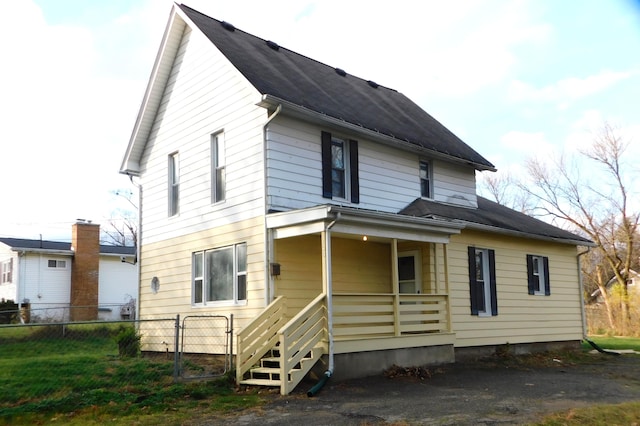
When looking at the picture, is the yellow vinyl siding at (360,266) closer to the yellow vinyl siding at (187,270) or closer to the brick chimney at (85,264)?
the yellow vinyl siding at (187,270)

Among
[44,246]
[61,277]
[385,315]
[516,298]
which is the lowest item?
[385,315]

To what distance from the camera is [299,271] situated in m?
12.6

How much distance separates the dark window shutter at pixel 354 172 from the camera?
13953 millimetres

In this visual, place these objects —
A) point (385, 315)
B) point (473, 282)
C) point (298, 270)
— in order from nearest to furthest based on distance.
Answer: point (385, 315), point (298, 270), point (473, 282)

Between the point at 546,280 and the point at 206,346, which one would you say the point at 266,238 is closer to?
the point at 206,346

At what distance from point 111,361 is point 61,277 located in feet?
68.3

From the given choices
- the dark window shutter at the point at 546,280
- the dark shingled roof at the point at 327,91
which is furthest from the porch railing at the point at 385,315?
the dark window shutter at the point at 546,280

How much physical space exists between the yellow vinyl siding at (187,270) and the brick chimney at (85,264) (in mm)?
16709

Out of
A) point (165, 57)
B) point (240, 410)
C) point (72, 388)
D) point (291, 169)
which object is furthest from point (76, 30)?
point (240, 410)

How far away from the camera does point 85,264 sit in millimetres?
31562

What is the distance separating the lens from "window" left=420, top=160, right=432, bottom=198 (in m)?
16.2

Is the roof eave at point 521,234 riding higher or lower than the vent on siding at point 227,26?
lower

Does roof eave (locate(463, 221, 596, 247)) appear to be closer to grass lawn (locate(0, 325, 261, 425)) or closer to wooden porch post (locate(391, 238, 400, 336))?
wooden porch post (locate(391, 238, 400, 336))

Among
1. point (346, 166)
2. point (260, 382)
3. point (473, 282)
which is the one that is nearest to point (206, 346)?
point (260, 382)
